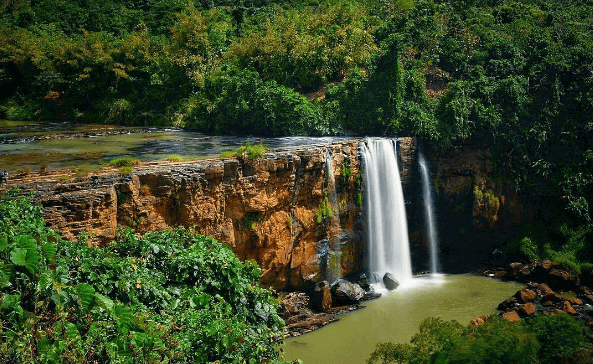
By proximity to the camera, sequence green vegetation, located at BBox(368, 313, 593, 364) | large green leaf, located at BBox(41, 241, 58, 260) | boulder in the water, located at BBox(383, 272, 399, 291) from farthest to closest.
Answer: boulder in the water, located at BBox(383, 272, 399, 291)
green vegetation, located at BBox(368, 313, 593, 364)
large green leaf, located at BBox(41, 241, 58, 260)

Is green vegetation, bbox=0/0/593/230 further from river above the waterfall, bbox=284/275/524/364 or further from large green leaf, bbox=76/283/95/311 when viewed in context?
large green leaf, bbox=76/283/95/311

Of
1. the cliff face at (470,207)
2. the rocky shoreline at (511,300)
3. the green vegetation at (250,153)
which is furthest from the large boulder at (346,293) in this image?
the cliff face at (470,207)

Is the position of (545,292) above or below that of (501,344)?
below

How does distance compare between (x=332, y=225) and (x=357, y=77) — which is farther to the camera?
(x=357, y=77)

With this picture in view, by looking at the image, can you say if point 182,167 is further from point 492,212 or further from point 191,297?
point 492,212

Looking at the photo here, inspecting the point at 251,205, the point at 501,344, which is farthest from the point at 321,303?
the point at 501,344

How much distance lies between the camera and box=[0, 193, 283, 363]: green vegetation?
6477mm

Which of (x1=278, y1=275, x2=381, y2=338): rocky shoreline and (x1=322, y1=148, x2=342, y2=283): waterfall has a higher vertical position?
(x1=322, y1=148, x2=342, y2=283): waterfall

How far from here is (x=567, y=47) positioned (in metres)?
27.9

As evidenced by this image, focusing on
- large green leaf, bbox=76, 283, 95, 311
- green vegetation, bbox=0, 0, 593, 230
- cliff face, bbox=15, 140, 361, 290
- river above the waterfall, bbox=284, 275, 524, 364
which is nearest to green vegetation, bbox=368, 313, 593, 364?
river above the waterfall, bbox=284, 275, 524, 364

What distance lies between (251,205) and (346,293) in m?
4.64

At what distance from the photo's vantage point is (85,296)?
715 centimetres

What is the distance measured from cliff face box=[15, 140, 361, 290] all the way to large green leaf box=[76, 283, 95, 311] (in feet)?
21.5

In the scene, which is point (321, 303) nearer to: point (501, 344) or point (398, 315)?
point (398, 315)
